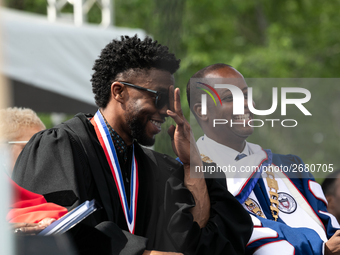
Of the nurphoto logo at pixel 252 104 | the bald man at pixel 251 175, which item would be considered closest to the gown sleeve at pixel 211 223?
the bald man at pixel 251 175

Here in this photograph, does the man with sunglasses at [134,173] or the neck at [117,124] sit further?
the neck at [117,124]

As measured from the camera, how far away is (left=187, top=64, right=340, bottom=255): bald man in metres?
2.35

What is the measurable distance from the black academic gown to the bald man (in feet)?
0.63

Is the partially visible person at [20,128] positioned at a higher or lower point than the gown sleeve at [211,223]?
higher

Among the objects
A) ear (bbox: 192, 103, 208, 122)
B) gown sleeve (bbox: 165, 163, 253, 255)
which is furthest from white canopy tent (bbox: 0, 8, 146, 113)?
gown sleeve (bbox: 165, 163, 253, 255)

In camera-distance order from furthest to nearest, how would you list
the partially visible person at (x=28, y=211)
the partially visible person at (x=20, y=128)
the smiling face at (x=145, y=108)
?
1. the partially visible person at (x=20, y=128)
2. the smiling face at (x=145, y=108)
3. the partially visible person at (x=28, y=211)

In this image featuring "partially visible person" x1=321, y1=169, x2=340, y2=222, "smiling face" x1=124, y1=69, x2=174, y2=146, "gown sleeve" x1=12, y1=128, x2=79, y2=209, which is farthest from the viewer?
"partially visible person" x1=321, y1=169, x2=340, y2=222

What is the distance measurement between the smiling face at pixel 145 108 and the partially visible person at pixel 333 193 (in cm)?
130

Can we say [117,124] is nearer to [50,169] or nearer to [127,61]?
[127,61]

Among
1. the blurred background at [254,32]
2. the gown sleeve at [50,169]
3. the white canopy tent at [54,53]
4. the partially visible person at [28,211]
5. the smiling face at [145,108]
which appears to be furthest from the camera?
the blurred background at [254,32]

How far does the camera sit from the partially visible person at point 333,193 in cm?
299

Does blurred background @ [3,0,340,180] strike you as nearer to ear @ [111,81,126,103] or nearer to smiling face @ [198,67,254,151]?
smiling face @ [198,67,254,151]

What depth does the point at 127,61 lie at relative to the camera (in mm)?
2432

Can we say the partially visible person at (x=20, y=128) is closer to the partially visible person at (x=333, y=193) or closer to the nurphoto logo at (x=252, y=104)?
the nurphoto logo at (x=252, y=104)
